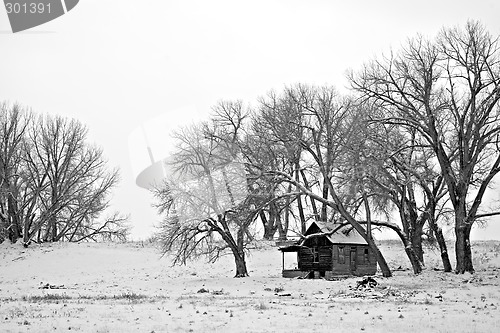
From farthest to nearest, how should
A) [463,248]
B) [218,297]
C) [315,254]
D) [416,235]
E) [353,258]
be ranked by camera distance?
[353,258]
[315,254]
[416,235]
[463,248]
[218,297]

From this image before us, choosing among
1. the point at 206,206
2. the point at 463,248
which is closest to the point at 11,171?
the point at 206,206

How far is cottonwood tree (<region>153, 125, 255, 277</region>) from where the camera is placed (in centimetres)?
3086

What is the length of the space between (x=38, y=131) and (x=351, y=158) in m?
30.8

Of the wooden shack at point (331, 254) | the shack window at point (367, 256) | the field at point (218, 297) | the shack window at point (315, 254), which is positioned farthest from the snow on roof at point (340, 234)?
the field at point (218, 297)

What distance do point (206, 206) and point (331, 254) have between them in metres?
8.20

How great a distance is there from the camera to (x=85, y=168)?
4741 centimetres

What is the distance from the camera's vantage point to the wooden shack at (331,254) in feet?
106

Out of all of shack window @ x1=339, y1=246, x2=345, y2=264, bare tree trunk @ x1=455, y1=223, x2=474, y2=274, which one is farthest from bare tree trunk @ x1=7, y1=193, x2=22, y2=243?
bare tree trunk @ x1=455, y1=223, x2=474, y2=274

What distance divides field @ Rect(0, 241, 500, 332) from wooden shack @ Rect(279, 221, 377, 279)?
2796 millimetres

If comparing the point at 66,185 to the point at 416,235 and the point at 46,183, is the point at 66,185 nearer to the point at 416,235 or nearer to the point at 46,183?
the point at 46,183

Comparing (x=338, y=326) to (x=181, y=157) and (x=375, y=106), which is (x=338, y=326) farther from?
(x=181, y=157)

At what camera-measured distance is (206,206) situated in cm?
3166

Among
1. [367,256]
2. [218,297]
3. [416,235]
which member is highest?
[416,235]

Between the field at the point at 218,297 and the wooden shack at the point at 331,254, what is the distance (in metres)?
2.80
